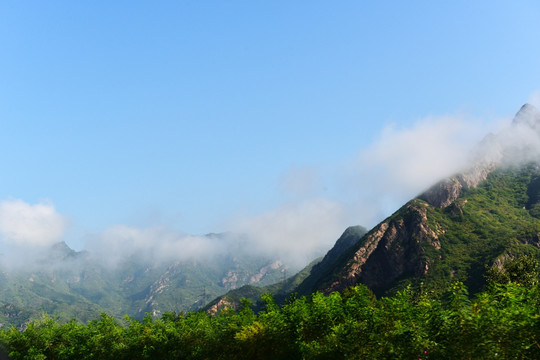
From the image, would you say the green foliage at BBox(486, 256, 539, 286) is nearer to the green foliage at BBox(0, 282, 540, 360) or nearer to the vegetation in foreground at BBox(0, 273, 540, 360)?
the vegetation in foreground at BBox(0, 273, 540, 360)

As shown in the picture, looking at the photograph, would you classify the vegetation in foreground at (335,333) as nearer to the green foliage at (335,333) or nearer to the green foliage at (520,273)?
the green foliage at (335,333)

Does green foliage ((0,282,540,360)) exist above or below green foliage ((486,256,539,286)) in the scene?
above

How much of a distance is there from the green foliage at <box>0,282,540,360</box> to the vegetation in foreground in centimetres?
5

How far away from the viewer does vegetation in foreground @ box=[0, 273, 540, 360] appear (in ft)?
65.1

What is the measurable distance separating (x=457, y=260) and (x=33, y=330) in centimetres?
17139

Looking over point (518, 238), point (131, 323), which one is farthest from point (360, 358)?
point (518, 238)

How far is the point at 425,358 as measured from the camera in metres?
21.8

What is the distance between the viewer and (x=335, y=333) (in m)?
29.4

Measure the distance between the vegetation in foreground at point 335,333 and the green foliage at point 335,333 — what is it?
53 mm

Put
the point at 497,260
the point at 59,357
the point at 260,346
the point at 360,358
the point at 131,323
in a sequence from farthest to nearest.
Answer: the point at 497,260, the point at 131,323, the point at 59,357, the point at 260,346, the point at 360,358

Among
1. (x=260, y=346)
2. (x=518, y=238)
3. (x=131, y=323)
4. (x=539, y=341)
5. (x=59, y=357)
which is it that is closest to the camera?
(x=539, y=341)

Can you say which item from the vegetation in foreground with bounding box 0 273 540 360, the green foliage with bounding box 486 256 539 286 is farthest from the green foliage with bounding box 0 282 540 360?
the green foliage with bounding box 486 256 539 286

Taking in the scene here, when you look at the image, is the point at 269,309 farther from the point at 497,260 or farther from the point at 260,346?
the point at 497,260

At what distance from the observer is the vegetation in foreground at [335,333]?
19.8m
